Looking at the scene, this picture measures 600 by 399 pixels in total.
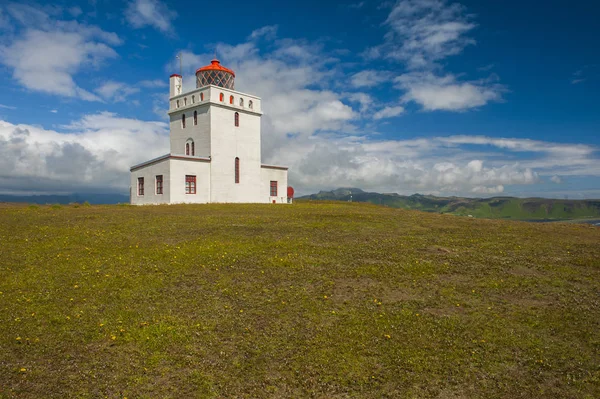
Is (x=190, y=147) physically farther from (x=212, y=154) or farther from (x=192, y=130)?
(x=212, y=154)

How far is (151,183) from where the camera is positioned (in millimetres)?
48281

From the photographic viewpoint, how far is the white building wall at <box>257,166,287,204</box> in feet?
184

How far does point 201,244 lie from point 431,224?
687 inches

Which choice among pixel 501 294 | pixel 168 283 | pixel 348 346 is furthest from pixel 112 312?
pixel 501 294

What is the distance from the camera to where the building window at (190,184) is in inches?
Answer: 1847

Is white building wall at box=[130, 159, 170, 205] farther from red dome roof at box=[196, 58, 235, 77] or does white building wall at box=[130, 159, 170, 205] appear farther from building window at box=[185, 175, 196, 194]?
red dome roof at box=[196, 58, 235, 77]

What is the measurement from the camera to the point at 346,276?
13.7 meters

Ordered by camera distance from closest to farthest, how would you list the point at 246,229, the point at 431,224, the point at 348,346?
the point at 348,346
the point at 246,229
the point at 431,224

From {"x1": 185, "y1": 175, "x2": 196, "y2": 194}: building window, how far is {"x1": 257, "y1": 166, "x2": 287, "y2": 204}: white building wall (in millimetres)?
11117

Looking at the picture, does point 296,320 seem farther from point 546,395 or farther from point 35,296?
point 35,296

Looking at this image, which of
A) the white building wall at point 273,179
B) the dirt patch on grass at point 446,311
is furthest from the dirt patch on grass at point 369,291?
A: the white building wall at point 273,179

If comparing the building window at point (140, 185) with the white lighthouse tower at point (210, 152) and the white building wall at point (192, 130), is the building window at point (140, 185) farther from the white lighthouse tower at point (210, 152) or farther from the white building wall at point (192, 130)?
the white building wall at point (192, 130)

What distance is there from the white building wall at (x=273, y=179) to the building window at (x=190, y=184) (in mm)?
11117

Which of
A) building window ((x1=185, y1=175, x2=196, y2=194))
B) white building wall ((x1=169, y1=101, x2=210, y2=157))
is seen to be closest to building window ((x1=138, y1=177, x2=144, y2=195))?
white building wall ((x1=169, y1=101, x2=210, y2=157))
